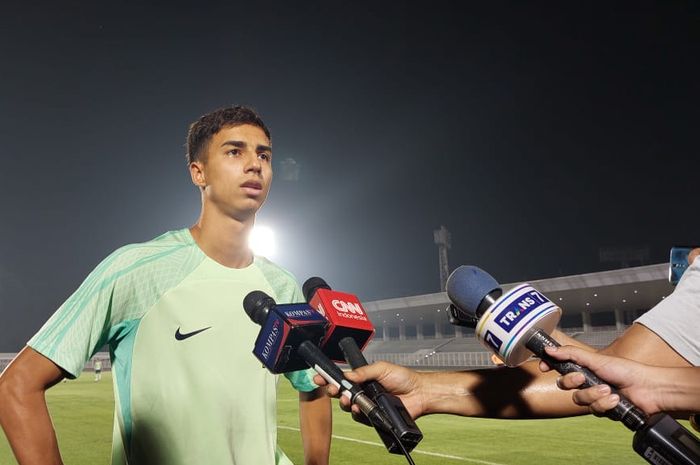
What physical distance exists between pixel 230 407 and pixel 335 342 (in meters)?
0.82

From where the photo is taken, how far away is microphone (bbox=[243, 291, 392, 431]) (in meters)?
1.91

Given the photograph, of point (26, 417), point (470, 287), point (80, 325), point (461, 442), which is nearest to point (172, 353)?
point (80, 325)

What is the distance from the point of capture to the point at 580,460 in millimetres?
10094

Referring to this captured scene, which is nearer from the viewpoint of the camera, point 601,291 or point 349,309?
point 349,309

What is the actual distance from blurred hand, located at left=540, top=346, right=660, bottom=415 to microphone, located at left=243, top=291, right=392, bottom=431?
1.99ft

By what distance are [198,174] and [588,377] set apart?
6.69 ft

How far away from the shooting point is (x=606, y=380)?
6.73ft

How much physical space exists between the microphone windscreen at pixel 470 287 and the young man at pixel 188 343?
3.45ft

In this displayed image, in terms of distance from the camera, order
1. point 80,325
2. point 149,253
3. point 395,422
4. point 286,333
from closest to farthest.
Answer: point 395,422 → point 286,333 → point 80,325 → point 149,253

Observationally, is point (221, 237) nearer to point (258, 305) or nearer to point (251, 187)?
point (251, 187)

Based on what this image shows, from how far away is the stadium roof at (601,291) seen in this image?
122 feet

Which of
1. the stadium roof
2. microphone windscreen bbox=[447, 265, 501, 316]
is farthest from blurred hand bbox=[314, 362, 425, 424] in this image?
the stadium roof

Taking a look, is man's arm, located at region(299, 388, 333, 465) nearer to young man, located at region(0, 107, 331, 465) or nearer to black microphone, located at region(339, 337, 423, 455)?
young man, located at region(0, 107, 331, 465)

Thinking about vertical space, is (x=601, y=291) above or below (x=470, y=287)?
below
